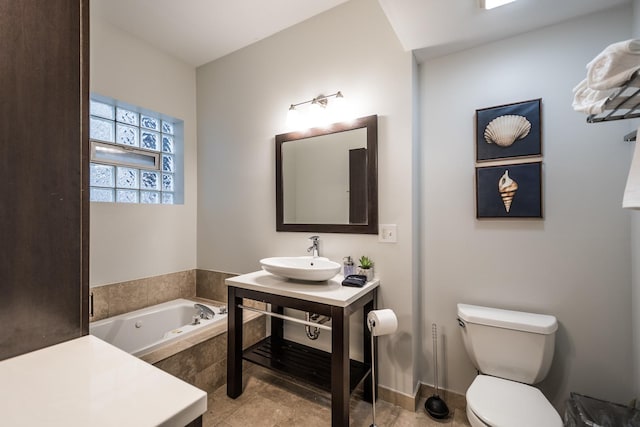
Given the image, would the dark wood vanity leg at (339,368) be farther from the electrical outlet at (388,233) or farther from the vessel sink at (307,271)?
the electrical outlet at (388,233)

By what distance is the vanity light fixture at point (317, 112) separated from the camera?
212cm

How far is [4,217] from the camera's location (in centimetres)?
68

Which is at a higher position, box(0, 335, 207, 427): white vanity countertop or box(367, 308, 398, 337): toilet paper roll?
box(0, 335, 207, 427): white vanity countertop

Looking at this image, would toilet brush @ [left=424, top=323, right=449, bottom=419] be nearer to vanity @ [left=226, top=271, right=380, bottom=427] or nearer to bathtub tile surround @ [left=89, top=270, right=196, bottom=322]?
vanity @ [left=226, top=271, right=380, bottom=427]

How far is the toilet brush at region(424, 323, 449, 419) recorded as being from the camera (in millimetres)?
1739

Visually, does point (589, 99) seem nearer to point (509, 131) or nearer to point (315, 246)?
point (509, 131)

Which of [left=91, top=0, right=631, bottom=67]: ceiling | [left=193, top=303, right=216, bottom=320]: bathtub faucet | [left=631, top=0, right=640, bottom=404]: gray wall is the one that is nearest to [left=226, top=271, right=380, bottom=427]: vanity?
[left=193, top=303, right=216, bottom=320]: bathtub faucet

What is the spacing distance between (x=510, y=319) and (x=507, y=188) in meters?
0.75

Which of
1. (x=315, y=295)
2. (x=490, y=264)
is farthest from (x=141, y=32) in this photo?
(x=490, y=264)

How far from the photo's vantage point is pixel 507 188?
1.69 m

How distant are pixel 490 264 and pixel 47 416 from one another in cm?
200

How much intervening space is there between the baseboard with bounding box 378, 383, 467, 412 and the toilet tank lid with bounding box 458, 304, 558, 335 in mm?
612

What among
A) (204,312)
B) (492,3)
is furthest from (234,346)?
(492,3)

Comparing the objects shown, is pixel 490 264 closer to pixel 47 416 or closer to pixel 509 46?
pixel 509 46
